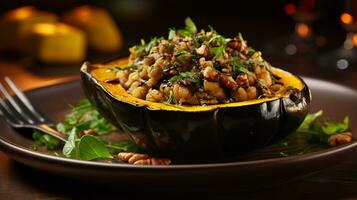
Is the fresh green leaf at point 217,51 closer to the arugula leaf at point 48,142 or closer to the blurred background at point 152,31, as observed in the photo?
the arugula leaf at point 48,142

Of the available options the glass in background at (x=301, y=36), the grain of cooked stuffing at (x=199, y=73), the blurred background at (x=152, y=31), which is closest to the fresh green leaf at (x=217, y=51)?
the grain of cooked stuffing at (x=199, y=73)

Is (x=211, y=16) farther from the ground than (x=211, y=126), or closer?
closer

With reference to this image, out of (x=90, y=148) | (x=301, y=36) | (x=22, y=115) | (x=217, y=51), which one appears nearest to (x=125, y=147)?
(x=90, y=148)

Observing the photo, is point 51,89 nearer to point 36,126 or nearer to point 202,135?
point 36,126

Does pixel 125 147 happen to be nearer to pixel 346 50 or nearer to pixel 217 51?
pixel 217 51

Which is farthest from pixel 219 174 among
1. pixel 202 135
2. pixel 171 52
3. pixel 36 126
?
pixel 36 126

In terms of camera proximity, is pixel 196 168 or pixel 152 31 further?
pixel 152 31

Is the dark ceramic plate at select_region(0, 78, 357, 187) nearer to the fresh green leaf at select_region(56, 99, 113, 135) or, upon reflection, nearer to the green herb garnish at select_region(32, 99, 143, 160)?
the green herb garnish at select_region(32, 99, 143, 160)
